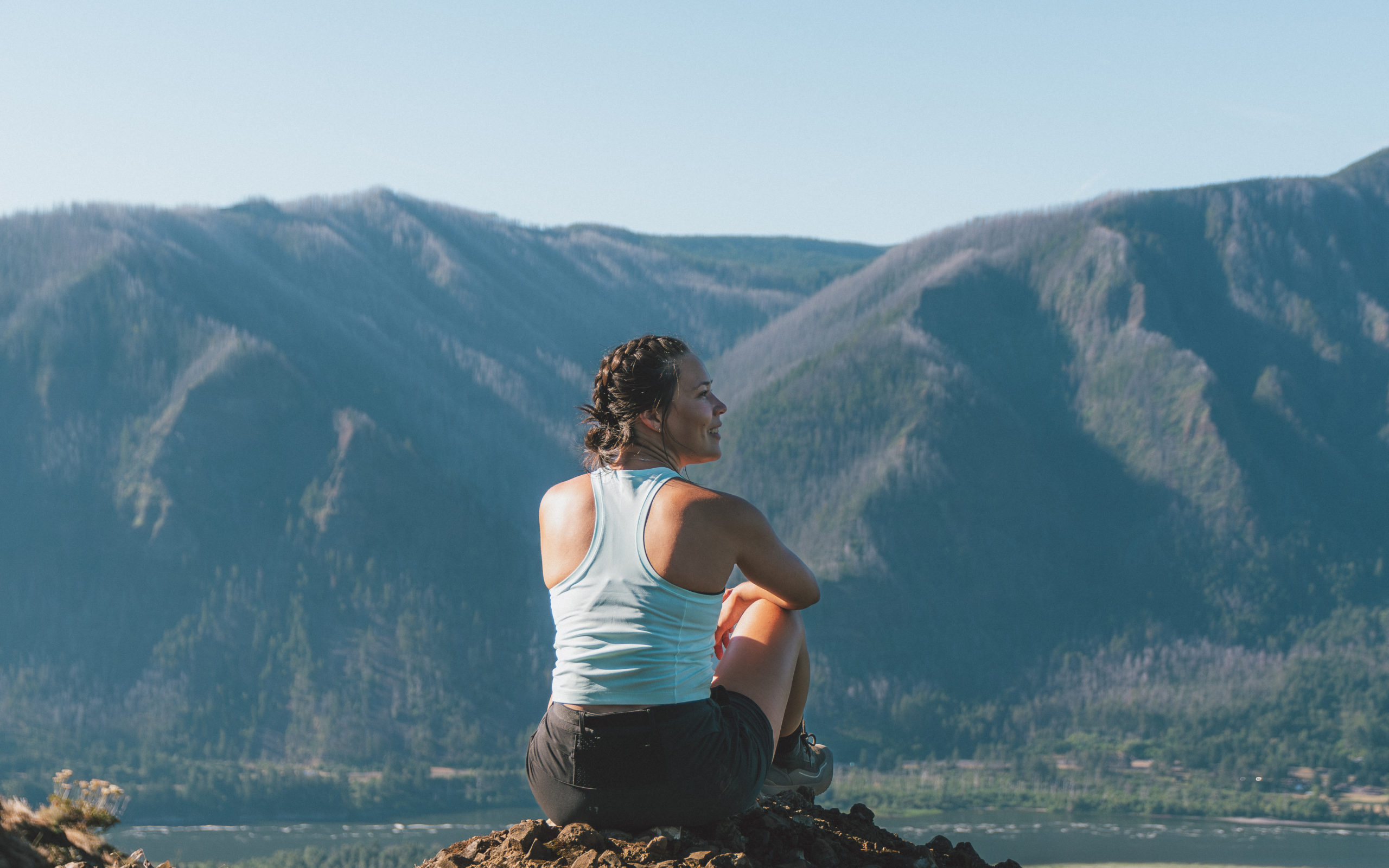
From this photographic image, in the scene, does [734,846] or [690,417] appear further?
[690,417]

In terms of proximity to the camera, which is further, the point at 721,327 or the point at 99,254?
the point at 721,327

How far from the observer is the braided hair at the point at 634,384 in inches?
234

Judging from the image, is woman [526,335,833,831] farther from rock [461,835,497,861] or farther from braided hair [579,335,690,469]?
rock [461,835,497,861]

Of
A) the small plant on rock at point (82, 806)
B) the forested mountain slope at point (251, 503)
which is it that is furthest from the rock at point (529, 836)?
the forested mountain slope at point (251, 503)

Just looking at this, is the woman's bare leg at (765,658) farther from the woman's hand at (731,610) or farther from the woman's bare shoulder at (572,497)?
the woman's bare shoulder at (572,497)

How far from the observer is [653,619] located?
18.0 ft

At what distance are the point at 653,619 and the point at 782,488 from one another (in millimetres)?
158077

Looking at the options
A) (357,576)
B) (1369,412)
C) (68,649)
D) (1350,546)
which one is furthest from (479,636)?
(1369,412)

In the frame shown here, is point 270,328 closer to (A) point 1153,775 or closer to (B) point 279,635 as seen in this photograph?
(B) point 279,635

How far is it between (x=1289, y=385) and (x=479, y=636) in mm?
113184

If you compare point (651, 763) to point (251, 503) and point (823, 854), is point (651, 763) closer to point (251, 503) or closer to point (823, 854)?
point (823, 854)

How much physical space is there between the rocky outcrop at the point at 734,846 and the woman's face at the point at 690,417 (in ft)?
5.19

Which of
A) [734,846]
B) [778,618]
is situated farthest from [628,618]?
[734,846]

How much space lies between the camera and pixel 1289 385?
18762 centimetres
